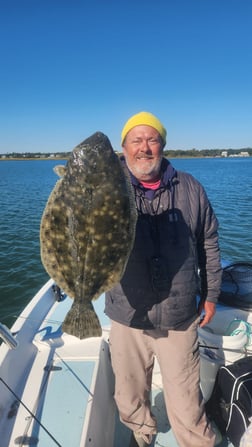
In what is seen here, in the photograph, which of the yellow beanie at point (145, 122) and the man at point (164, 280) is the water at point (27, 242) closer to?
the man at point (164, 280)

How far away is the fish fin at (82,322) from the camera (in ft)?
Result: 7.55

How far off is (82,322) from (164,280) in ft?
2.75

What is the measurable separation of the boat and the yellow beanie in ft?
7.92

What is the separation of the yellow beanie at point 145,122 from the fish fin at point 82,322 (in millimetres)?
1667

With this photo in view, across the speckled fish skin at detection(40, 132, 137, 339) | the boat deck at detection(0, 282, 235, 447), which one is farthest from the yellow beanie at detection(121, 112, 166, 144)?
the boat deck at detection(0, 282, 235, 447)

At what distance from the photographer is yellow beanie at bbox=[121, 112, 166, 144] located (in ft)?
9.26

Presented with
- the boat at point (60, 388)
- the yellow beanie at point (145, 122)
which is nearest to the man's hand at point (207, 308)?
the boat at point (60, 388)

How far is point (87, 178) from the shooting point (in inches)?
79.8

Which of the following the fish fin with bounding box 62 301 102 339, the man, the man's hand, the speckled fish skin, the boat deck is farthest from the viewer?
the man's hand

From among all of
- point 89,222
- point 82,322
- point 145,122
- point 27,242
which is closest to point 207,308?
point 82,322

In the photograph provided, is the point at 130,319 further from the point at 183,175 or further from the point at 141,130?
the point at 141,130

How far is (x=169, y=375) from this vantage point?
2979 mm

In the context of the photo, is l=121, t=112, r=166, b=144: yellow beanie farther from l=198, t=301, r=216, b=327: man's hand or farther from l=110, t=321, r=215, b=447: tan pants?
l=110, t=321, r=215, b=447: tan pants

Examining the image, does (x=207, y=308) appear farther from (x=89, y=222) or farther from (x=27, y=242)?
(x=27, y=242)
